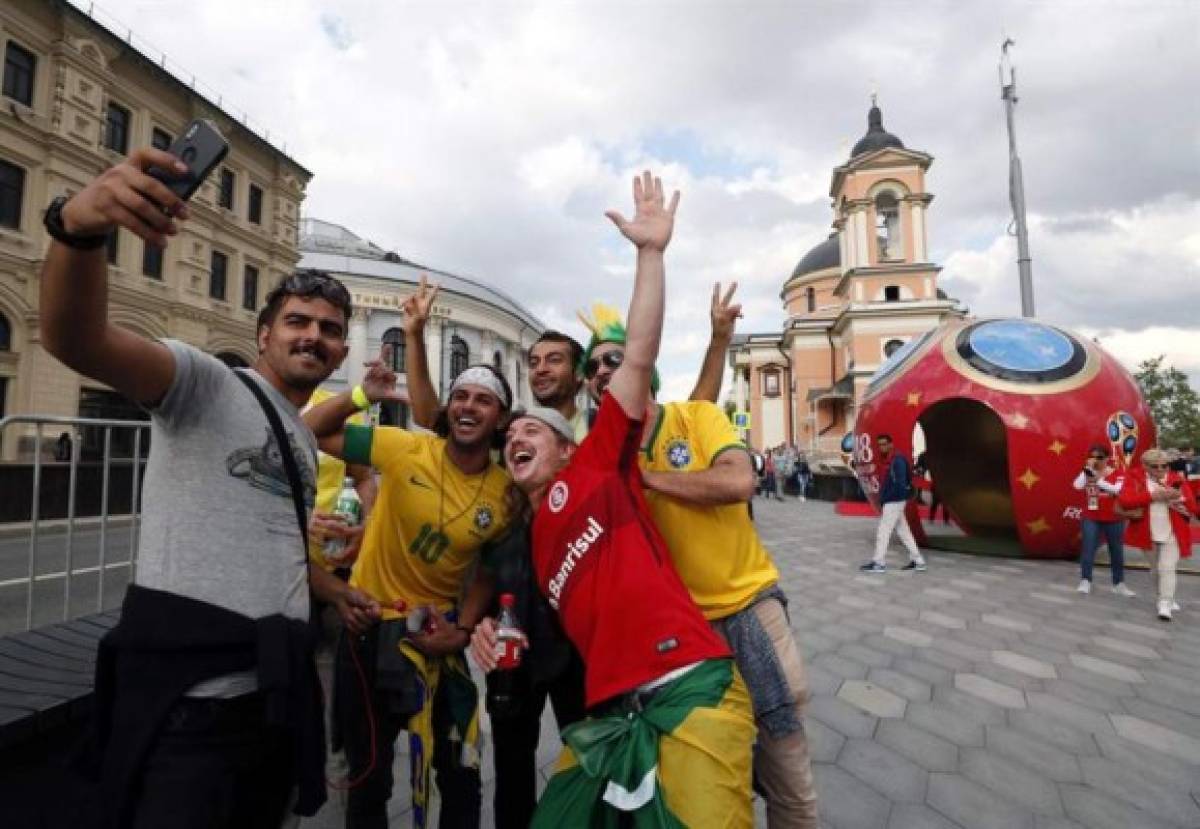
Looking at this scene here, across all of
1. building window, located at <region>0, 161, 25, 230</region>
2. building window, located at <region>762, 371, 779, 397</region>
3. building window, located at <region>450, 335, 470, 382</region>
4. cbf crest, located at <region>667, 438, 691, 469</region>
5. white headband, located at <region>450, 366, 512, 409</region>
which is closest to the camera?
cbf crest, located at <region>667, 438, 691, 469</region>

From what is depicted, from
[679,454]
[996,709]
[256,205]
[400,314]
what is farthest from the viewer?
[400,314]

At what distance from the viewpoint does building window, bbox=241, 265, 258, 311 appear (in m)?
22.4

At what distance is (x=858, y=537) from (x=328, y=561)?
10155 mm

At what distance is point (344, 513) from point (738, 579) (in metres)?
2.22

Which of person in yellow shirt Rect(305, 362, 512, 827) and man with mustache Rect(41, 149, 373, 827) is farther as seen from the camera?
person in yellow shirt Rect(305, 362, 512, 827)

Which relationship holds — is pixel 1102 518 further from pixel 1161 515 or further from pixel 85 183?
pixel 85 183

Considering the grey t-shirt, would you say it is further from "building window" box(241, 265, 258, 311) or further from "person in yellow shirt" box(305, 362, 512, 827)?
"building window" box(241, 265, 258, 311)

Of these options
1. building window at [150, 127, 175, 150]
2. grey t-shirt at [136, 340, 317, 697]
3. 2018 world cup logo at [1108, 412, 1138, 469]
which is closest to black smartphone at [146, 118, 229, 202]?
grey t-shirt at [136, 340, 317, 697]

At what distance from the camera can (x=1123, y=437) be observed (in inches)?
267

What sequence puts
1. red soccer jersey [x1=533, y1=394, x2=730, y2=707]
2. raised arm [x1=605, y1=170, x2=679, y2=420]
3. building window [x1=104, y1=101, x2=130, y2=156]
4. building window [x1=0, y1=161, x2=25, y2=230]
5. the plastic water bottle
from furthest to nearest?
building window [x1=104, y1=101, x2=130, y2=156] → building window [x1=0, y1=161, x2=25, y2=230] → the plastic water bottle → raised arm [x1=605, y1=170, x2=679, y2=420] → red soccer jersey [x1=533, y1=394, x2=730, y2=707]

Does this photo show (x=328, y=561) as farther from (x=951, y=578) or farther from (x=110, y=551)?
(x=110, y=551)

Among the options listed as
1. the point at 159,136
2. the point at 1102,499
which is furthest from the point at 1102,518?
the point at 159,136

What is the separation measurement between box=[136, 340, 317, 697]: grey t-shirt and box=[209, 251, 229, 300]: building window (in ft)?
78.0

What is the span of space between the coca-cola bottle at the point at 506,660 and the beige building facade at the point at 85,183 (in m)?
17.2
